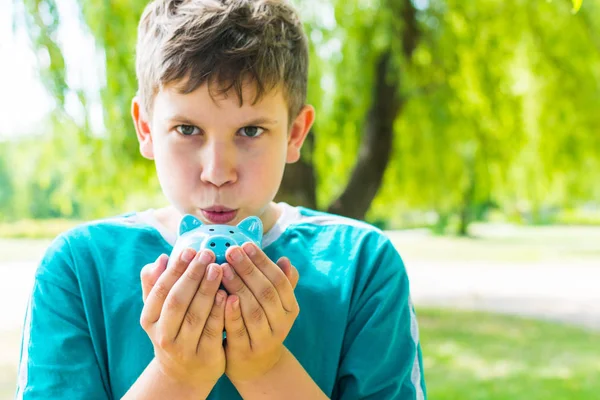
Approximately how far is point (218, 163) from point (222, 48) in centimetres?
21

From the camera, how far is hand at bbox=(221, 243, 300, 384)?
3.53 ft

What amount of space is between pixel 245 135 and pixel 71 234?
1.30 feet

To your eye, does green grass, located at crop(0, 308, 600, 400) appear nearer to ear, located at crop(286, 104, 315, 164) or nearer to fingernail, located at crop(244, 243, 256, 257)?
ear, located at crop(286, 104, 315, 164)

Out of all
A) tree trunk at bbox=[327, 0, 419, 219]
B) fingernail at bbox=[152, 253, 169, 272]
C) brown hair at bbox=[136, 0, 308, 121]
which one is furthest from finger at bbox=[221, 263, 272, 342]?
tree trunk at bbox=[327, 0, 419, 219]

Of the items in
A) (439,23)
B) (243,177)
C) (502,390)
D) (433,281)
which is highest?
(439,23)

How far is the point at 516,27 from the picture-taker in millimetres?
6500

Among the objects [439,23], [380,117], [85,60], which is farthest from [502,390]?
[85,60]

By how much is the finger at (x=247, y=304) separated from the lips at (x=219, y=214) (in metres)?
0.20

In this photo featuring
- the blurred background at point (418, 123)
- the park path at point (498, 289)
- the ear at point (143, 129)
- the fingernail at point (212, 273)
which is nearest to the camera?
the fingernail at point (212, 273)

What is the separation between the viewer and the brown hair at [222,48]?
1229 mm

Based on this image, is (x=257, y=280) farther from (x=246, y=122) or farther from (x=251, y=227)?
(x=246, y=122)

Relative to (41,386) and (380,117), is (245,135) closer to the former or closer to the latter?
(41,386)

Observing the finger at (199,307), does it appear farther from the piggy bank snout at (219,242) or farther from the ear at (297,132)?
the ear at (297,132)

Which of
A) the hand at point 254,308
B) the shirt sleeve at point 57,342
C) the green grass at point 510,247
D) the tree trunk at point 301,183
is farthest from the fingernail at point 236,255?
the green grass at point 510,247
